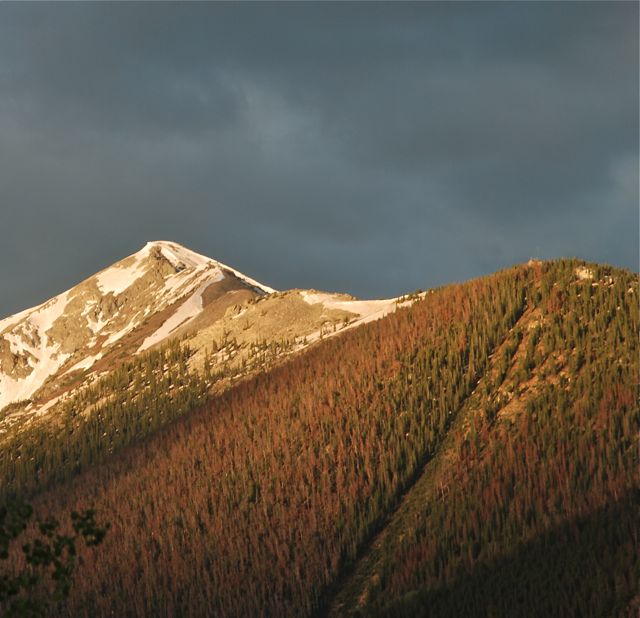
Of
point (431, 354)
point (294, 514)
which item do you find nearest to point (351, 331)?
point (431, 354)

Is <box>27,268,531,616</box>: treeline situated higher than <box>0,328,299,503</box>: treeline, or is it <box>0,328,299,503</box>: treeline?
<box>0,328,299,503</box>: treeline

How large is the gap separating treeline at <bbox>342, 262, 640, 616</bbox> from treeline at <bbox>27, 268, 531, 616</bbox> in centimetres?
303

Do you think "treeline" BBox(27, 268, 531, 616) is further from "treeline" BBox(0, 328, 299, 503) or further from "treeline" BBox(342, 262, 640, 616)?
"treeline" BBox(0, 328, 299, 503)

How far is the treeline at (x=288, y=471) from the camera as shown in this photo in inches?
1718

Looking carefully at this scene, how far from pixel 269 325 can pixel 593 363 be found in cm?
4247

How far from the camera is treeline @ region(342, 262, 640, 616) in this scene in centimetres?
3262

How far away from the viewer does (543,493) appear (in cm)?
3934

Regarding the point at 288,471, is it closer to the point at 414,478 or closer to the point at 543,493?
the point at 414,478

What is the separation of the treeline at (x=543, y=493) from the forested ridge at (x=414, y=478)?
10 centimetres

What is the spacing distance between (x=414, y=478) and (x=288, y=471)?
26.9 ft

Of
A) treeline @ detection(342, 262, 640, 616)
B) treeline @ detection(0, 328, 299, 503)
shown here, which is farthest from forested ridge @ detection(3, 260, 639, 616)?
treeline @ detection(0, 328, 299, 503)

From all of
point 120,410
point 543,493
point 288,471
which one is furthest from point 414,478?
point 120,410

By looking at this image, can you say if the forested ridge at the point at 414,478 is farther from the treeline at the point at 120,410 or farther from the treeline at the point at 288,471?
the treeline at the point at 120,410

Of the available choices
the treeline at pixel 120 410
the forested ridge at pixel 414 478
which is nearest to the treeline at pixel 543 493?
the forested ridge at pixel 414 478
